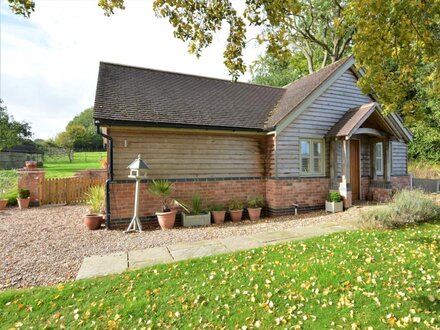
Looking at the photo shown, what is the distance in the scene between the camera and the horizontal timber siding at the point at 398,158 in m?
12.3

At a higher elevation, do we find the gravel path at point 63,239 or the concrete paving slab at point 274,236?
the concrete paving slab at point 274,236

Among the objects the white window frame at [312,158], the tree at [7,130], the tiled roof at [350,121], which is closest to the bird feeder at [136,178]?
the white window frame at [312,158]

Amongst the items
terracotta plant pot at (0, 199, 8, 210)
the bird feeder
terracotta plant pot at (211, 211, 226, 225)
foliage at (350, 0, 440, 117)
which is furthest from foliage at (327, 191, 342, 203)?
terracotta plant pot at (0, 199, 8, 210)

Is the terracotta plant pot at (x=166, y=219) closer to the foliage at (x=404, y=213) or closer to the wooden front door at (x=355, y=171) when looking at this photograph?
the foliage at (x=404, y=213)

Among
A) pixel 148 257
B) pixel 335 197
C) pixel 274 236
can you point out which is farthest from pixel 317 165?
pixel 148 257

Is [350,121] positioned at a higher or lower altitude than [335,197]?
higher

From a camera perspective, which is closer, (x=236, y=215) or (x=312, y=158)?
(x=236, y=215)

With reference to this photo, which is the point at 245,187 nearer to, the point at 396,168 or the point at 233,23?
the point at 233,23

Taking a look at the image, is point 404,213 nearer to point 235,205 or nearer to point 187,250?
point 235,205

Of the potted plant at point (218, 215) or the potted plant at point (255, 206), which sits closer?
the potted plant at point (218, 215)

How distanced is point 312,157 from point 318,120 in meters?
1.49

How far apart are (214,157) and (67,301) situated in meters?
6.54

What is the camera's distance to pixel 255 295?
3.77 metres

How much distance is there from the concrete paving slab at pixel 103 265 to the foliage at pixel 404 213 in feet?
19.8
